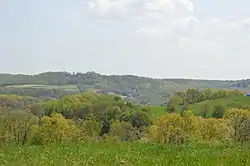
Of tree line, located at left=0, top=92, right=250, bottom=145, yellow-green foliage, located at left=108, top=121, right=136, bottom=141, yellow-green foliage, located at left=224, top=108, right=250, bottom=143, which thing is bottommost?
yellow-green foliage, located at left=108, top=121, right=136, bottom=141

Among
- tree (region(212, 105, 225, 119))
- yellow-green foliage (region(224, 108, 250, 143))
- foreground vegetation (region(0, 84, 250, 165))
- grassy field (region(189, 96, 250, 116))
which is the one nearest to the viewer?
foreground vegetation (region(0, 84, 250, 165))

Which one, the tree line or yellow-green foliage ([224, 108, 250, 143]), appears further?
the tree line

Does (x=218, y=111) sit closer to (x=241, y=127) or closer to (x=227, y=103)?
(x=227, y=103)

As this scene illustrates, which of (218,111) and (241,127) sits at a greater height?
(241,127)

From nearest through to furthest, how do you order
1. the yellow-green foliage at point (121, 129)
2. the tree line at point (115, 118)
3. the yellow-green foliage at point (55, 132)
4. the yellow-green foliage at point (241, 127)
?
the yellow-green foliage at point (241, 127), the yellow-green foliage at point (55, 132), the tree line at point (115, 118), the yellow-green foliage at point (121, 129)

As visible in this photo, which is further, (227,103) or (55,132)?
(227,103)

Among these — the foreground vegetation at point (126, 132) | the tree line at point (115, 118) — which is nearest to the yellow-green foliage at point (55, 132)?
the foreground vegetation at point (126, 132)

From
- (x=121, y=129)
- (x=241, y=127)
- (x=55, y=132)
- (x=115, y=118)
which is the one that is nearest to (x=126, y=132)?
(x=121, y=129)

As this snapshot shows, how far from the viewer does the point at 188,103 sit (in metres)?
145

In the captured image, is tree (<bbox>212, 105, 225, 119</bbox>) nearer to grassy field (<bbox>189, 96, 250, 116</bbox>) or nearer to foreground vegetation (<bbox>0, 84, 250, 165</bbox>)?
foreground vegetation (<bbox>0, 84, 250, 165</bbox>)

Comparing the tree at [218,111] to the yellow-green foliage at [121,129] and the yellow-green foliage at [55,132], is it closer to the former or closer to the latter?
the yellow-green foliage at [121,129]

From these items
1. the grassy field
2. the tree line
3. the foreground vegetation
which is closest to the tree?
the foreground vegetation

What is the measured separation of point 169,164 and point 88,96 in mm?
130056

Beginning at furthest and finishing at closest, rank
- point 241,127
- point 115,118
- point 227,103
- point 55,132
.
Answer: point 227,103
point 115,118
point 55,132
point 241,127
